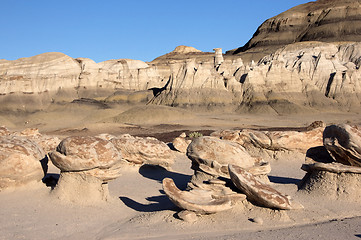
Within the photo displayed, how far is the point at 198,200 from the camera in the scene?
232 inches

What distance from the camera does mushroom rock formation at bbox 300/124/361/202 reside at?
701 centimetres

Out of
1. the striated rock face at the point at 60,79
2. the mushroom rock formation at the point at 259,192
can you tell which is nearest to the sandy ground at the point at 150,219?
the mushroom rock formation at the point at 259,192

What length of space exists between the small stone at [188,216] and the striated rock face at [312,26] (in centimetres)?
6713

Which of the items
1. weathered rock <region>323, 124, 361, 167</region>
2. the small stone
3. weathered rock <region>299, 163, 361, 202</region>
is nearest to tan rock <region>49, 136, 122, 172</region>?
the small stone

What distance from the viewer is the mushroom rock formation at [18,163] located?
704cm

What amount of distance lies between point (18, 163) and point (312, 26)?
84331mm

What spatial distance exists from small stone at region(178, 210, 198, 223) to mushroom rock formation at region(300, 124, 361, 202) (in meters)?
2.96

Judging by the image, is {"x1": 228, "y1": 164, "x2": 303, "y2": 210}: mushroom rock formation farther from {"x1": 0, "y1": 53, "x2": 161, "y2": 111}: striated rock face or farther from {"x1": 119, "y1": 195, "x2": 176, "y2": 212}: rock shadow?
{"x1": 0, "y1": 53, "x2": 161, "y2": 111}: striated rock face

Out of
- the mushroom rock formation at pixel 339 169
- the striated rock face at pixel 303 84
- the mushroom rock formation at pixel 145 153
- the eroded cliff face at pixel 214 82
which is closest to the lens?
the mushroom rock formation at pixel 339 169

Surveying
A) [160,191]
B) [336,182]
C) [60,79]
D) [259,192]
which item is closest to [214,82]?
[60,79]

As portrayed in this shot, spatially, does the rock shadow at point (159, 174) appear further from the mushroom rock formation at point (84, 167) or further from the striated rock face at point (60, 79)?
the striated rock face at point (60, 79)

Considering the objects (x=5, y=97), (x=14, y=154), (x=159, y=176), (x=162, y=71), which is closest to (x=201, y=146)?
(x=159, y=176)

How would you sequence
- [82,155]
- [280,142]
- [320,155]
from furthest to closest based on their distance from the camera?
1. [280,142]
2. [320,155]
3. [82,155]

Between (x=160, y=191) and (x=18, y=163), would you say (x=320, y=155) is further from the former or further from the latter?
(x=18, y=163)
